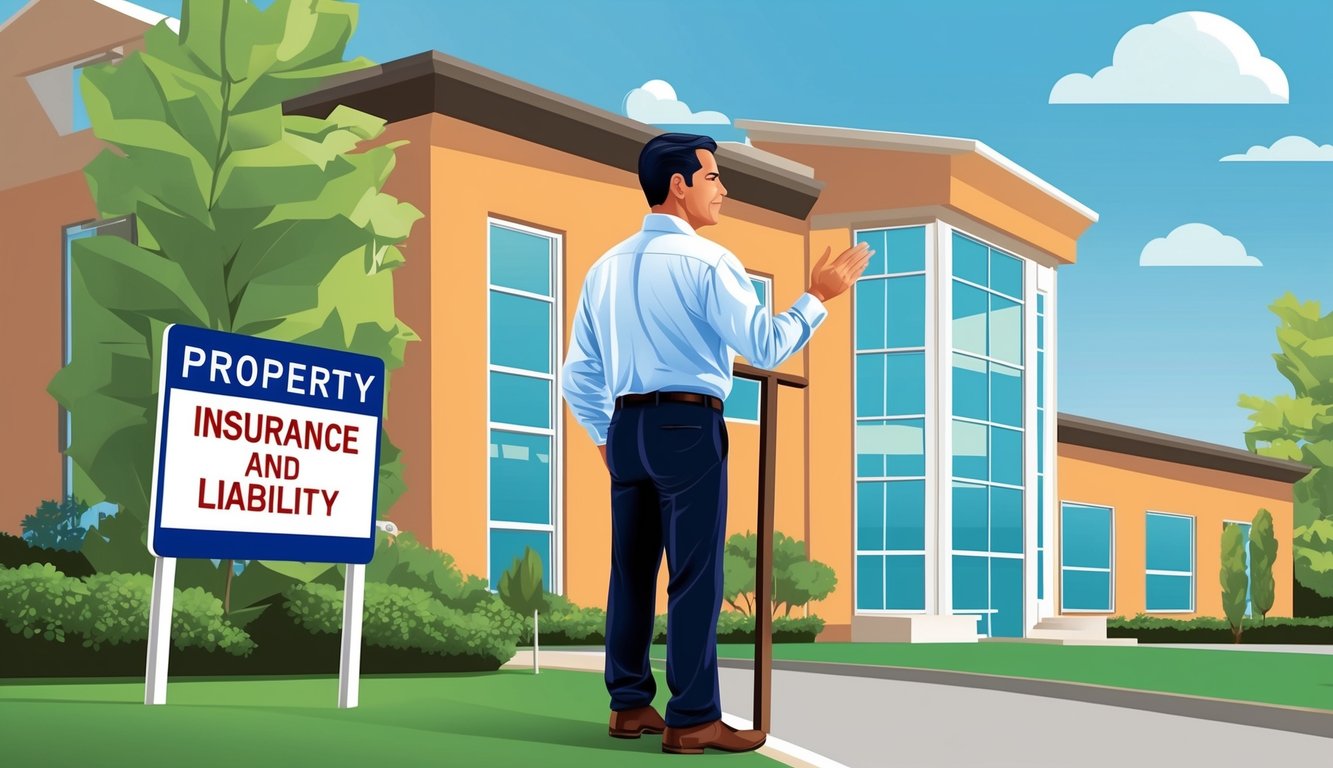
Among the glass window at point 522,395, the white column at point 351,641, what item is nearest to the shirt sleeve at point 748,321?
the white column at point 351,641

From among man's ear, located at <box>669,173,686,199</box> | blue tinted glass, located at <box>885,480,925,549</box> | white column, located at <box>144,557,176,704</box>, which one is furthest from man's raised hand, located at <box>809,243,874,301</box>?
blue tinted glass, located at <box>885,480,925,549</box>

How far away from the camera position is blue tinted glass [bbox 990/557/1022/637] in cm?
3206

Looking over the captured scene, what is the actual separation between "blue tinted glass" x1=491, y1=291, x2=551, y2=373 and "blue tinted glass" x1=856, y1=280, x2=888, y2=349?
9.25 m

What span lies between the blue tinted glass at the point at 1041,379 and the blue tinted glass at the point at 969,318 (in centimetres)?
384

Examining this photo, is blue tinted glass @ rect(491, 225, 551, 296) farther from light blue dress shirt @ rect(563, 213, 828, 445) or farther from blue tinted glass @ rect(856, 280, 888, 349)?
light blue dress shirt @ rect(563, 213, 828, 445)

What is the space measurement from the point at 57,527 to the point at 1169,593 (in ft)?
109

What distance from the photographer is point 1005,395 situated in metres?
32.9

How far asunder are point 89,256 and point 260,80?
2349 millimetres

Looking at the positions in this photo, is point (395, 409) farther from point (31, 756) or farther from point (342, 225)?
point (31, 756)

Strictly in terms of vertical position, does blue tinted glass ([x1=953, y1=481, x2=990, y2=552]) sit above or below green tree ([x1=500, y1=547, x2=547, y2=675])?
above

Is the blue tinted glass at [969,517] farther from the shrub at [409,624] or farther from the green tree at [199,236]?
the shrub at [409,624]

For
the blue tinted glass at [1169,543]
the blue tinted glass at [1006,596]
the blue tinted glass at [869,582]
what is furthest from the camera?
the blue tinted glass at [1169,543]

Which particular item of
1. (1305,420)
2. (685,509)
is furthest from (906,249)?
(1305,420)

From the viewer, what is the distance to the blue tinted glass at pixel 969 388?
30984 millimetres
